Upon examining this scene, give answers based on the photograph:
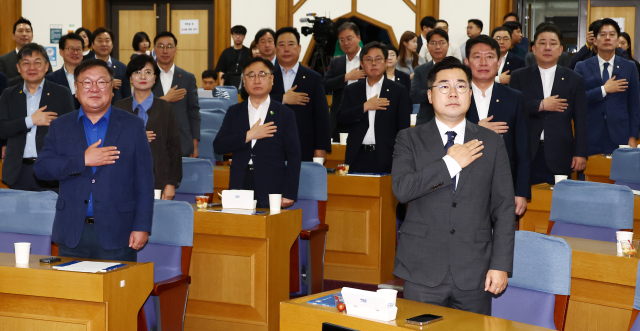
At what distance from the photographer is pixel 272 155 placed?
3.77 metres

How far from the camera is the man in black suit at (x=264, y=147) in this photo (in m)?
3.75

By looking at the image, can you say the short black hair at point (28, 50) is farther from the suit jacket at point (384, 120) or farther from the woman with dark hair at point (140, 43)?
the woman with dark hair at point (140, 43)

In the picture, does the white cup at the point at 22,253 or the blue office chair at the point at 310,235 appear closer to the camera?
the white cup at the point at 22,253

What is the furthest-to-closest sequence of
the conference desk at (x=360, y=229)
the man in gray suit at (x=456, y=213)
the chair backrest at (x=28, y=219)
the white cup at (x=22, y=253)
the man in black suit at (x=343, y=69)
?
1. the man in black suit at (x=343, y=69)
2. the conference desk at (x=360, y=229)
3. the chair backrest at (x=28, y=219)
4. the white cup at (x=22, y=253)
5. the man in gray suit at (x=456, y=213)

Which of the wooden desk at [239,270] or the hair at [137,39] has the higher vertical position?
the hair at [137,39]

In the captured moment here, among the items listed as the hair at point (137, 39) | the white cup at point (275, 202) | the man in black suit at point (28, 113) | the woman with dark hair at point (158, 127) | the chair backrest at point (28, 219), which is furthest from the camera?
the hair at point (137, 39)

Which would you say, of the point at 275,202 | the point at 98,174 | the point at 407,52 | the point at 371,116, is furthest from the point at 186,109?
the point at 407,52

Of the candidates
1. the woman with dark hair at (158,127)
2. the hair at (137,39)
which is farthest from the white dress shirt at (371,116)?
the hair at (137,39)

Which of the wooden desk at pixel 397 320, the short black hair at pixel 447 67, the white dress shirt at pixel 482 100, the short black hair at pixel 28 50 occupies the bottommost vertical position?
the wooden desk at pixel 397 320

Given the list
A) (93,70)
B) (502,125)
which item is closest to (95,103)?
(93,70)

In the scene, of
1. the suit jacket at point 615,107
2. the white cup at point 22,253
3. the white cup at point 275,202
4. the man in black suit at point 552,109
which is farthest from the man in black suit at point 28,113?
the suit jacket at point 615,107

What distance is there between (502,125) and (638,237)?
37.6 inches

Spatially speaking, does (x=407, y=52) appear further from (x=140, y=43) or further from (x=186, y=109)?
(x=186, y=109)

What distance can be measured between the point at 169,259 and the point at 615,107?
12.6 ft
